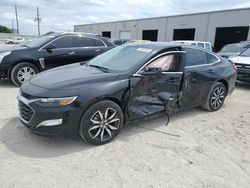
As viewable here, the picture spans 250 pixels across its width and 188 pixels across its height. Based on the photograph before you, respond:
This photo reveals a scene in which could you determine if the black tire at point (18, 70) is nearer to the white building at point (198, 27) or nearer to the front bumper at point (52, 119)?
the front bumper at point (52, 119)

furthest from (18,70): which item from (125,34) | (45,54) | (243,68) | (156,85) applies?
(125,34)

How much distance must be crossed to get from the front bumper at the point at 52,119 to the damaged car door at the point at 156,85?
0.95 metres

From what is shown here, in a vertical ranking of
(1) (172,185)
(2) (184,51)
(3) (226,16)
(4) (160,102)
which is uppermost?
(3) (226,16)

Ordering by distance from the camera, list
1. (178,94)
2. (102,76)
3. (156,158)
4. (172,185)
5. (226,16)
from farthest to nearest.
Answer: (226,16) < (178,94) < (102,76) < (156,158) < (172,185)

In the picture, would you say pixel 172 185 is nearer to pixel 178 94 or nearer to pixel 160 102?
pixel 160 102

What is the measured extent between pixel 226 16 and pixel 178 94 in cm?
2251

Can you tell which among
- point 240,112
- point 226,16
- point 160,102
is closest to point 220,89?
point 240,112

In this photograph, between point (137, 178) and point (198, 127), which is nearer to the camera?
point (137, 178)

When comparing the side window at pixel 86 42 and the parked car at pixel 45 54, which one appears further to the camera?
the side window at pixel 86 42

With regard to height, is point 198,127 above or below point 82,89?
below

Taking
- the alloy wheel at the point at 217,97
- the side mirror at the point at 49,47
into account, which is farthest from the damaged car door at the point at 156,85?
the side mirror at the point at 49,47

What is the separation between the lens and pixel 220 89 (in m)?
5.28

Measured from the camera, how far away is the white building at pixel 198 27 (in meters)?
22.9

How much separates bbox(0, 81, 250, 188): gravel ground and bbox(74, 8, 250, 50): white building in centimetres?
2150
